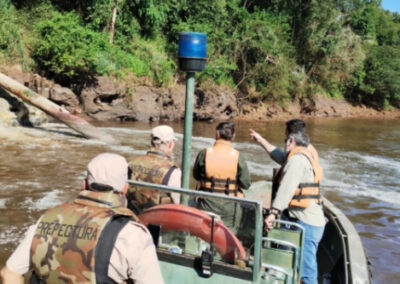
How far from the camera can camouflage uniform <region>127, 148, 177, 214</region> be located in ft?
10.4

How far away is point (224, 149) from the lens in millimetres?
3992

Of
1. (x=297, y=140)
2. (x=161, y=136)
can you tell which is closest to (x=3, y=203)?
(x=161, y=136)

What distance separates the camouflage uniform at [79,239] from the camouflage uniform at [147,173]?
1.10 meters

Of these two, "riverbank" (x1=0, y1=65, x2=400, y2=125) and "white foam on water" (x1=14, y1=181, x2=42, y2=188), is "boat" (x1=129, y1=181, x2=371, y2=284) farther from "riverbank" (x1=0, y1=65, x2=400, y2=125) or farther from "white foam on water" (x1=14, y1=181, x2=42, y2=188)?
"riverbank" (x1=0, y1=65, x2=400, y2=125)

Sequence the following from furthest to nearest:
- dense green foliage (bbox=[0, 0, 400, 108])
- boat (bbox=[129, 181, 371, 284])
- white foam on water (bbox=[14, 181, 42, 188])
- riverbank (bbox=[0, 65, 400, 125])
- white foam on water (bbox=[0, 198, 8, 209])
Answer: dense green foliage (bbox=[0, 0, 400, 108])
riverbank (bbox=[0, 65, 400, 125])
white foam on water (bbox=[14, 181, 42, 188])
white foam on water (bbox=[0, 198, 8, 209])
boat (bbox=[129, 181, 371, 284])

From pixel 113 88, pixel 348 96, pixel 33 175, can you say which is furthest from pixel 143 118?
pixel 348 96

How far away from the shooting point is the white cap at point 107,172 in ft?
6.77

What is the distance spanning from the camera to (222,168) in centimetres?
399

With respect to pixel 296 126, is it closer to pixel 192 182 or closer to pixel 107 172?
pixel 107 172

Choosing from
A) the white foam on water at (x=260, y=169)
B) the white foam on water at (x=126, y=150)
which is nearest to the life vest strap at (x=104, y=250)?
the white foam on water at (x=260, y=169)

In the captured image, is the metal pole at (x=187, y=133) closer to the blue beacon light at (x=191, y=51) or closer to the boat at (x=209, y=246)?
the blue beacon light at (x=191, y=51)

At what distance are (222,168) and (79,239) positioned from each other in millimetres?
2186

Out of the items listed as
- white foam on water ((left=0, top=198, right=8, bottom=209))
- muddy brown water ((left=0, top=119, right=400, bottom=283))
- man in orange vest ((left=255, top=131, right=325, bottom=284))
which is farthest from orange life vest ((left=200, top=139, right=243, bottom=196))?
white foam on water ((left=0, top=198, right=8, bottom=209))

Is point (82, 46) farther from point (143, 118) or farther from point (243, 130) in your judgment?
point (243, 130)
